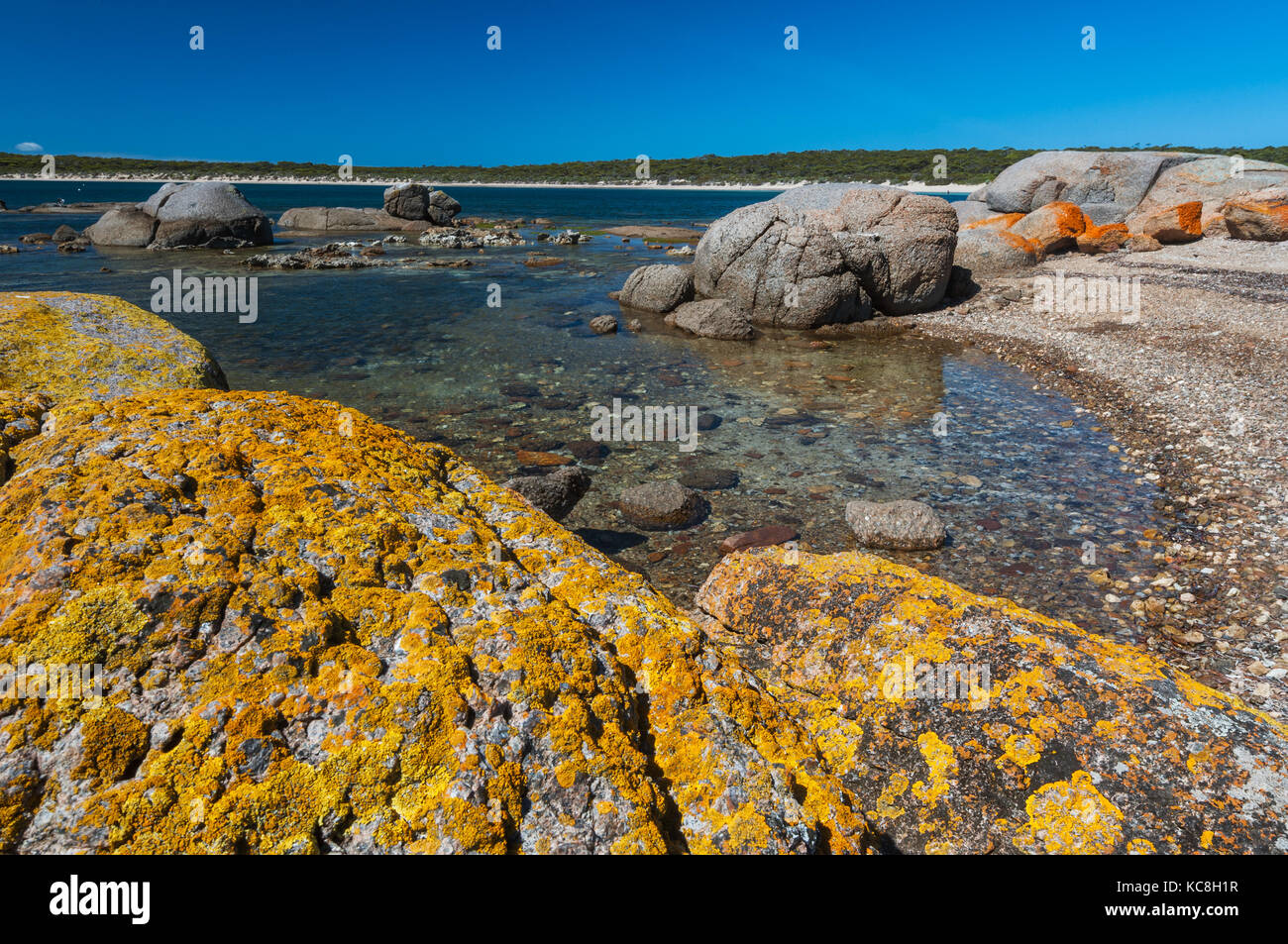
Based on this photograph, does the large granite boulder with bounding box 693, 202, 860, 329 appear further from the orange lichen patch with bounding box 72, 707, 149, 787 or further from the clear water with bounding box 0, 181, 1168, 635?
the orange lichen patch with bounding box 72, 707, 149, 787

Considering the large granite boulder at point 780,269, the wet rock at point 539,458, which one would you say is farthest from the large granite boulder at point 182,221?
the wet rock at point 539,458

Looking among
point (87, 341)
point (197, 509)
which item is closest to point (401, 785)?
point (197, 509)

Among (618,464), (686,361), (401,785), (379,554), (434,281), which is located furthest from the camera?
(434,281)

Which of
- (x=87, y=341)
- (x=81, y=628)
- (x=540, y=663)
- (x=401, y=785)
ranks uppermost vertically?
(x=87, y=341)

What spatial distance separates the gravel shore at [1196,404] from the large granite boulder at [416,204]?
146 feet

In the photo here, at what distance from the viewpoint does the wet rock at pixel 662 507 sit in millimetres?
8305

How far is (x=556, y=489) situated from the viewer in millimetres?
8414

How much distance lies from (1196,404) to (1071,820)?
450 inches

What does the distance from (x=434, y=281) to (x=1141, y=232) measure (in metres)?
27.1

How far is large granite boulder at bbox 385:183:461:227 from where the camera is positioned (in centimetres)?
5262

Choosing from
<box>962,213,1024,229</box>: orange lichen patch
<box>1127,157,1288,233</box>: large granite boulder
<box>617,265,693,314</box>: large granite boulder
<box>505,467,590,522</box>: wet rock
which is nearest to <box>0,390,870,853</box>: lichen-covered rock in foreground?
<box>505,467,590,522</box>: wet rock
